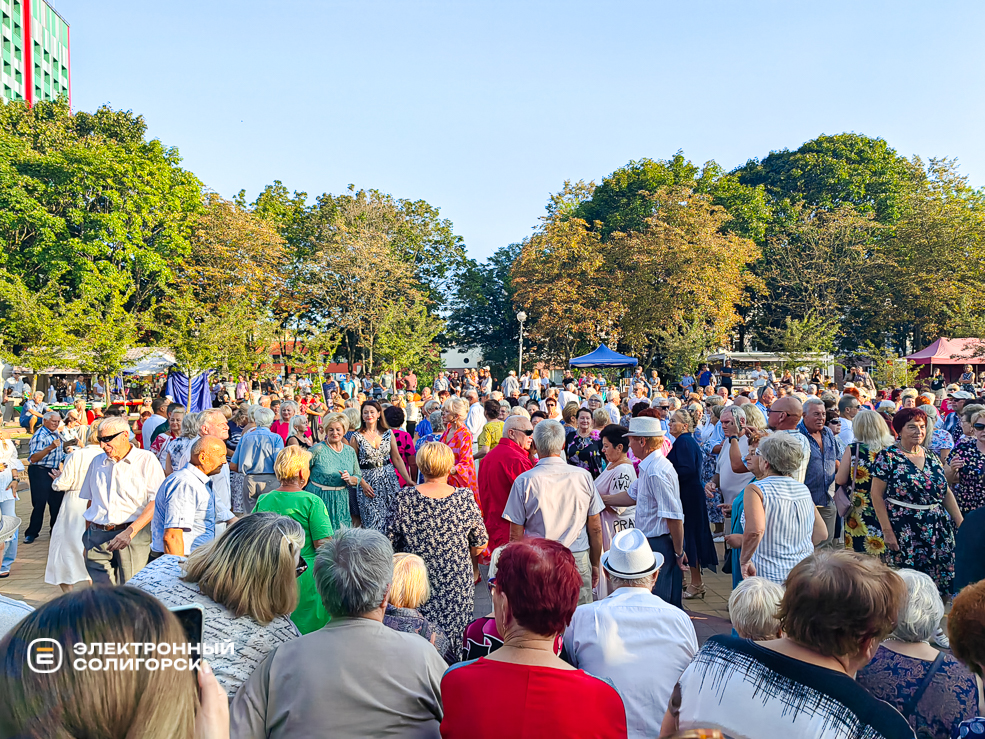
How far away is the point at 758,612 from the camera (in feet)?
9.03

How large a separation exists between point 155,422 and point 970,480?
29.0ft

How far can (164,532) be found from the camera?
4.33m

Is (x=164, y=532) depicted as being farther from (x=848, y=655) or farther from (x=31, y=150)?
(x=31, y=150)

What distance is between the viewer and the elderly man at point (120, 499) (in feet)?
16.3

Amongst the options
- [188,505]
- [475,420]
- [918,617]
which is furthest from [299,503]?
[475,420]

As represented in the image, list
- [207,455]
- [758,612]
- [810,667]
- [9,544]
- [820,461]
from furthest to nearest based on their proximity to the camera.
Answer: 1. [9,544]
2. [820,461]
3. [207,455]
4. [758,612]
5. [810,667]

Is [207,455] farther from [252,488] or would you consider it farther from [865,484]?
[865,484]

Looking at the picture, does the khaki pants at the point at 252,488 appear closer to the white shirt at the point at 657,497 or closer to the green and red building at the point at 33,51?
the white shirt at the point at 657,497

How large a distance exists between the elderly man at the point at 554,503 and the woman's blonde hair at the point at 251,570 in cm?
245

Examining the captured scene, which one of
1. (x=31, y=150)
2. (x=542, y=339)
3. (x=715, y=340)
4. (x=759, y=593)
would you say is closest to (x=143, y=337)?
(x=31, y=150)

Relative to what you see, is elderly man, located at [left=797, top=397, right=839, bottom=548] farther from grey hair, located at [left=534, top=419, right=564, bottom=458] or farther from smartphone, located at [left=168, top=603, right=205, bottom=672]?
smartphone, located at [left=168, top=603, right=205, bottom=672]

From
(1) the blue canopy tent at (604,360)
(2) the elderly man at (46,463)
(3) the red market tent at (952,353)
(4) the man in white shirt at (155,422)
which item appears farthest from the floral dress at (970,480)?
(3) the red market tent at (952,353)

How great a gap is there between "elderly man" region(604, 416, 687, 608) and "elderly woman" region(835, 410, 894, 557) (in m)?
1.41

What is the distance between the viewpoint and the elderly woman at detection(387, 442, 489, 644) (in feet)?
13.4
